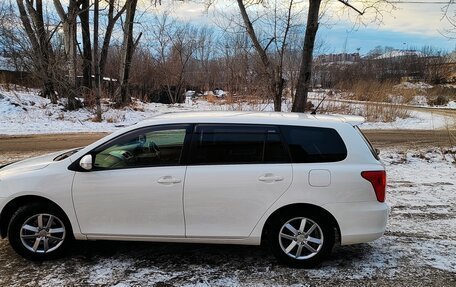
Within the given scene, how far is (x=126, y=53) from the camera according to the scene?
2517 centimetres

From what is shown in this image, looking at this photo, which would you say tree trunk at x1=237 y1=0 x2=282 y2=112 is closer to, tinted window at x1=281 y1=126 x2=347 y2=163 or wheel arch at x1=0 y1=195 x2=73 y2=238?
tinted window at x1=281 y1=126 x2=347 y2=163

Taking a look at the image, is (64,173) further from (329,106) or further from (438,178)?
(329,106)

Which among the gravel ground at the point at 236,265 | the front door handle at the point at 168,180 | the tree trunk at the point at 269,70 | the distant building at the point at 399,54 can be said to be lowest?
the gravel ground at the point at 236,265

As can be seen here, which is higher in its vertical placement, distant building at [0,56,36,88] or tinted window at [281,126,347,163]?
distant building at [0,56,36,88]

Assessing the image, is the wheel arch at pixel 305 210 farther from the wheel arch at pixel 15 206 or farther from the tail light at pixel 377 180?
the wheel arch at pixel 15 206

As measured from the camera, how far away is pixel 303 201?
4.11 meters

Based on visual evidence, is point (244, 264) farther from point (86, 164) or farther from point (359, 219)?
point (86, 164)

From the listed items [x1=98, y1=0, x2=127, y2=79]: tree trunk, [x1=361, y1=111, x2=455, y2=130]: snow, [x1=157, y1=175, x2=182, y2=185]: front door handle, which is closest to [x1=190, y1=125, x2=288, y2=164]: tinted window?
[x1=157, y1=175, x2=182, y2=185]: front door handle

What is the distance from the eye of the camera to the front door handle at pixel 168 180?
4.14 m

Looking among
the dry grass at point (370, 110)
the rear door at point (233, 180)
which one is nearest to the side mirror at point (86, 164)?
the rear door at point (233, 180)

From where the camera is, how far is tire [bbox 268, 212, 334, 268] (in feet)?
13.8

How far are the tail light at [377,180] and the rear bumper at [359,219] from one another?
102 millimetres

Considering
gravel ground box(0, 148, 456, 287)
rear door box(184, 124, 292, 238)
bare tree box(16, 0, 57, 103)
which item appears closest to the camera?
gravel ground box(0, 148, 456, 287)

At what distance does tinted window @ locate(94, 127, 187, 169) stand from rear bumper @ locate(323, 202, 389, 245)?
162cm
